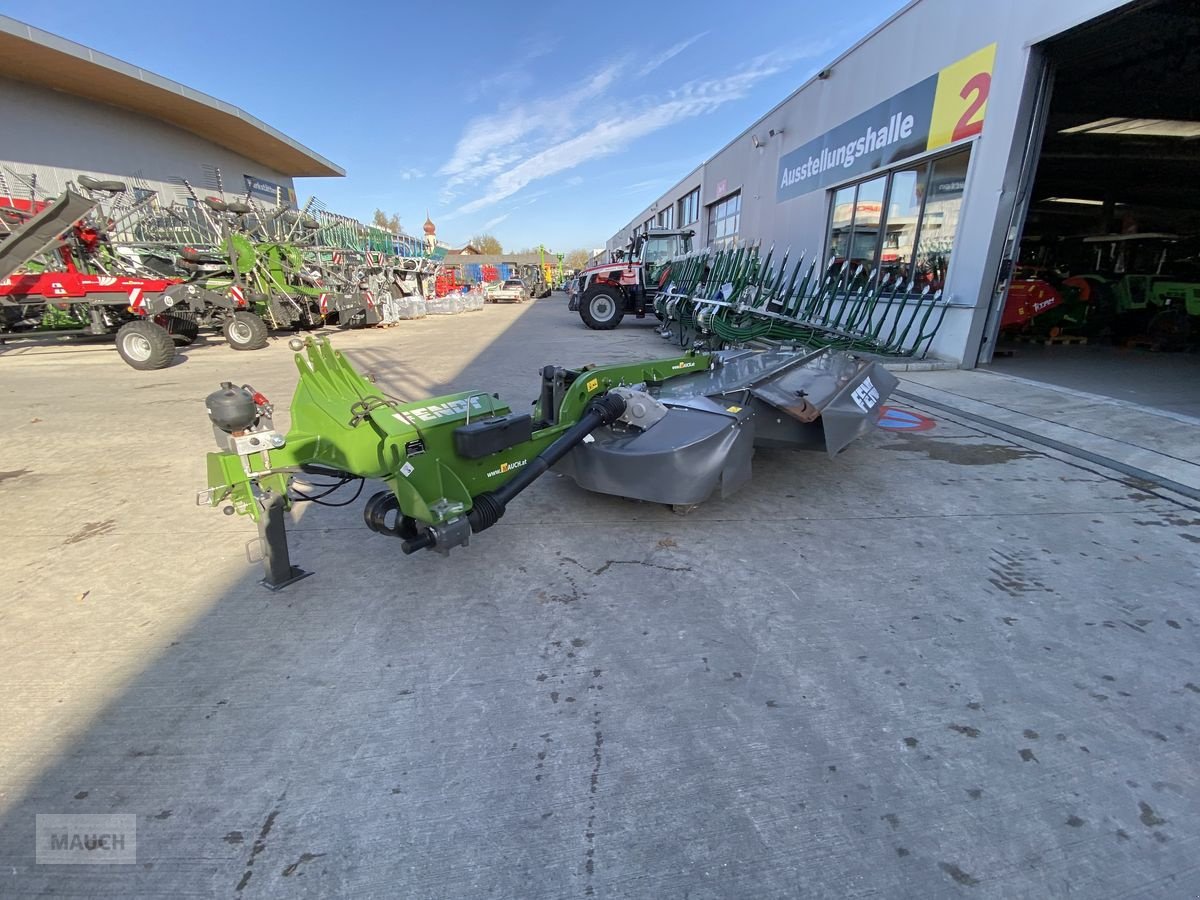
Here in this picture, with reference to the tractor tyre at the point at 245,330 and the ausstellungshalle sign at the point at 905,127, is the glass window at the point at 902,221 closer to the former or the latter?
the ausstellungshalle sign at the point at 905,127

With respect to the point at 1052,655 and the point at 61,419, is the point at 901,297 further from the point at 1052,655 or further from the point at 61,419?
the point at 61,419

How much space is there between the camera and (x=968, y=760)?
67.1 inches

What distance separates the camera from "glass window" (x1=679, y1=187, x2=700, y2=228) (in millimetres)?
23444

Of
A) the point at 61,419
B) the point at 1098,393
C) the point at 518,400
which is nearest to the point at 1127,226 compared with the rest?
the point at 1098,393

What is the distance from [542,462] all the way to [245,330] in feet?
35.7

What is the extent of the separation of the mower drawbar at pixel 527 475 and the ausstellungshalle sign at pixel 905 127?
7963mm

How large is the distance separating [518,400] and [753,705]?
480cm

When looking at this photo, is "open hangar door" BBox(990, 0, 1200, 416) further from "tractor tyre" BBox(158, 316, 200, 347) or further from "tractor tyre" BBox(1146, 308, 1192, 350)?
"tractor tyre" BBox(158, 316, 200, 347)

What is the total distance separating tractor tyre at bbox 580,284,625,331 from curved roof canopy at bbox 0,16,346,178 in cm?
1732

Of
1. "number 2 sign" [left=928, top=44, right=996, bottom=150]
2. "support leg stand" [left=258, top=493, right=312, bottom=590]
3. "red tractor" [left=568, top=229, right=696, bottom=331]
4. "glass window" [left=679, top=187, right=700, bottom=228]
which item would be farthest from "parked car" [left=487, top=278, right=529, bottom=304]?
"support leg stand" [left=258, top=493, right=312, bottom=590]

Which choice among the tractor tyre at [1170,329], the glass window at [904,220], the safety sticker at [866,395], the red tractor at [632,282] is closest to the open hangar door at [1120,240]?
the tractor tyre at [1170,329]

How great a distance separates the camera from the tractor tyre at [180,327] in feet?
35.2

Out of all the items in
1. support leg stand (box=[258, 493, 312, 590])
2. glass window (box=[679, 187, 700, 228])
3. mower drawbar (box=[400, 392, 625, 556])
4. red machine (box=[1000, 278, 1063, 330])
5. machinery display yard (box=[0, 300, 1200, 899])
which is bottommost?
machinery display yard (box=[0, 300, 1200, 899])
